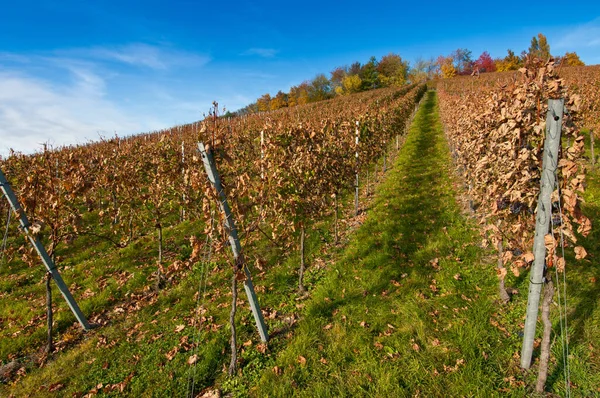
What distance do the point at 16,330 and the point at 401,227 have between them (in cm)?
924

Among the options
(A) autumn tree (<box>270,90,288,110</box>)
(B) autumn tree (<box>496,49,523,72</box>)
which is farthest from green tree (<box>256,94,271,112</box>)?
(B) autumn tree (<box>496,49,523,72</box>)

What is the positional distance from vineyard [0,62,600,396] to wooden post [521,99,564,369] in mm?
44

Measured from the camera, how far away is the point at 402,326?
486 centimetres

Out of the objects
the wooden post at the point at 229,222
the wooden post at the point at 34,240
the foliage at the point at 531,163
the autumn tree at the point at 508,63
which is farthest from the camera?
the autumn tree at the point at 508,63

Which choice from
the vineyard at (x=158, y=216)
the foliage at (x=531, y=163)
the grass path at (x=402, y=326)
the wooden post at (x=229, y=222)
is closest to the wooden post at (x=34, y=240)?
the vineyard at (x=158, y=216)

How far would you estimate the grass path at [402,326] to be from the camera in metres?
3.92

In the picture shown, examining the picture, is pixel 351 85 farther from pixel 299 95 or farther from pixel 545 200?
pixel 545 200

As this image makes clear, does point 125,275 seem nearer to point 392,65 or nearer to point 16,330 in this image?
point 16,330

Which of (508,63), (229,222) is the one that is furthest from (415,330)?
(508,63)

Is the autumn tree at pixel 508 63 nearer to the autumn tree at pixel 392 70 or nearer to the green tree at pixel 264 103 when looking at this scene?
the autumn tree at pixel 392 70

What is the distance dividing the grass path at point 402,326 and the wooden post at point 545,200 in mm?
962

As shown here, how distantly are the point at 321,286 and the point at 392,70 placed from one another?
90986 mm

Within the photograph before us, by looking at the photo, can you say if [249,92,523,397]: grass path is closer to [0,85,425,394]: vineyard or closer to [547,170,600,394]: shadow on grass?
[547,170,600,394]: shadow on grass

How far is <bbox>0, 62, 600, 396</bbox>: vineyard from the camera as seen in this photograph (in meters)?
3.55
